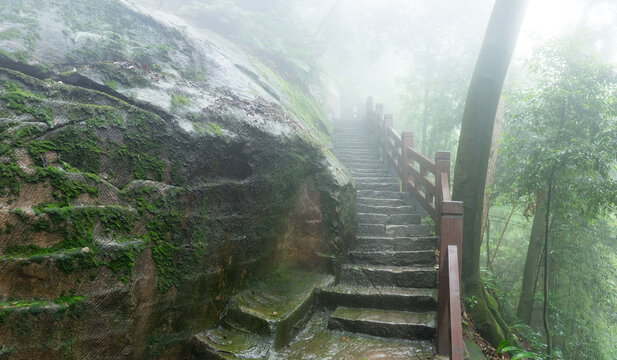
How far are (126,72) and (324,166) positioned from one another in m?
2.51

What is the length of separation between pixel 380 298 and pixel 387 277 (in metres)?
0.42

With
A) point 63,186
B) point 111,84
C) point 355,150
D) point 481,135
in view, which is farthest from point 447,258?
point 355,150

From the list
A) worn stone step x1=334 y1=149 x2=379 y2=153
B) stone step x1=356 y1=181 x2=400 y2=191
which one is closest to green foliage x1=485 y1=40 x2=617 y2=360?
stone step x1=356 y1=181 x2=400 y2=191

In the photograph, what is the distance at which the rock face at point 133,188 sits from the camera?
225 centimetres

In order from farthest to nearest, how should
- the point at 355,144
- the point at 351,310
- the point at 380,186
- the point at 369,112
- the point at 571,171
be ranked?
the point at 369,112, the point at 355,144, the point at 380,186, the point at 571,171, the point at 351,310

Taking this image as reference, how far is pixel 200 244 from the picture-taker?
125 inches

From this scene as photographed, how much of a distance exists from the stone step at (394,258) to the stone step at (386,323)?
87 centimetres

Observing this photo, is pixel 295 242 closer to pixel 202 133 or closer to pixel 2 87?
pixel 202 133

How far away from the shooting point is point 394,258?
465cm

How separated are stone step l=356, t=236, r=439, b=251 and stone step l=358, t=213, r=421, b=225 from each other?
0.60m

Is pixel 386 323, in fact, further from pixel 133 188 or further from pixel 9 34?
pixel 9 34

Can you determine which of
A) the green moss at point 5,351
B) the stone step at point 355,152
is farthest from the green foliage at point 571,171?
the green moss at point 5,351

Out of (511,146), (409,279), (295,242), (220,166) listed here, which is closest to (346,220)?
(295,242)

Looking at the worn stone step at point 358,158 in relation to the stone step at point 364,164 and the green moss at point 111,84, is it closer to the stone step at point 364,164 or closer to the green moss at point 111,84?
the stone step at point 364,164
